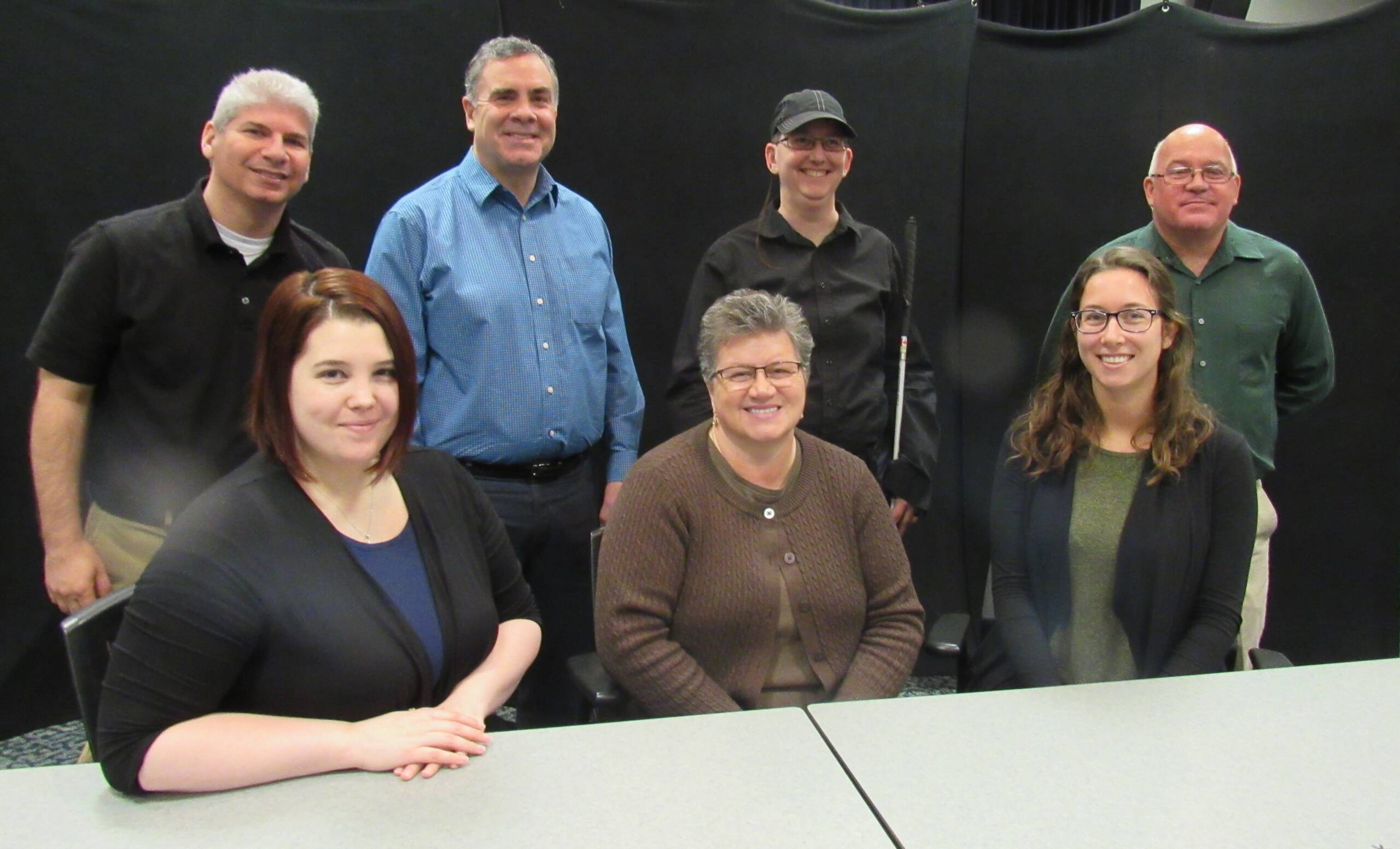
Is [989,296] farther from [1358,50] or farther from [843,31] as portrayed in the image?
[1358,50]

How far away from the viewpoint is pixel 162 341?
6.19 feet

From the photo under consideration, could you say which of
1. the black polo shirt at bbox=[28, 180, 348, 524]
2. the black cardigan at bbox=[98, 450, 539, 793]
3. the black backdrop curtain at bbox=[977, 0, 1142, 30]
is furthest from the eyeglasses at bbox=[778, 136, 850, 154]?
the black backdrop curtain at bbox=[977, 0, 1142, 30]

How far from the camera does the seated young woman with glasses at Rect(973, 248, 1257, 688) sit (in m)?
1.81

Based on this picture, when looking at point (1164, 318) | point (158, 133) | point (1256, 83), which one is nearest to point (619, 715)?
point (1164, 318)

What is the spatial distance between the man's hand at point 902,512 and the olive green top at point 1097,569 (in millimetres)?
618

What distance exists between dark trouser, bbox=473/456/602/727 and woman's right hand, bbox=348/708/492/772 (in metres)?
0.93

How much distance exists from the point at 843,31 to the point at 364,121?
1.48 m

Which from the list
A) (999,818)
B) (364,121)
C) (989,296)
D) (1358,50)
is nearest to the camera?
(999,818)

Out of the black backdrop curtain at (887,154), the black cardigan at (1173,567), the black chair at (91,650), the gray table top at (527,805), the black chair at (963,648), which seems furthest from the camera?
the black backdrop curtain at (887,154)

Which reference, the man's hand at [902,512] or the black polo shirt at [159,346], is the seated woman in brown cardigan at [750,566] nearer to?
the man's hand at [902,512]

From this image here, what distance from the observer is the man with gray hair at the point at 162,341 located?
6.11ft

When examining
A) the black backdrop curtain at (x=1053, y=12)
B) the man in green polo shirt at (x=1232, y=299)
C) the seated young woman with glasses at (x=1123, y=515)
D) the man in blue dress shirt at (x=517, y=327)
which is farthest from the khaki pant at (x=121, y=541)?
the black backdrop curtain at (x=1053, y=12)

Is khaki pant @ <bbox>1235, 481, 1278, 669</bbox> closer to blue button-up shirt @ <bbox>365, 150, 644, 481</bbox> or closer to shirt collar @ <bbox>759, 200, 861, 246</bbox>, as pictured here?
shirt collar @ <bbox>759, 200, 861, 246</bbox>

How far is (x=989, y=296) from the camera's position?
329 cm
